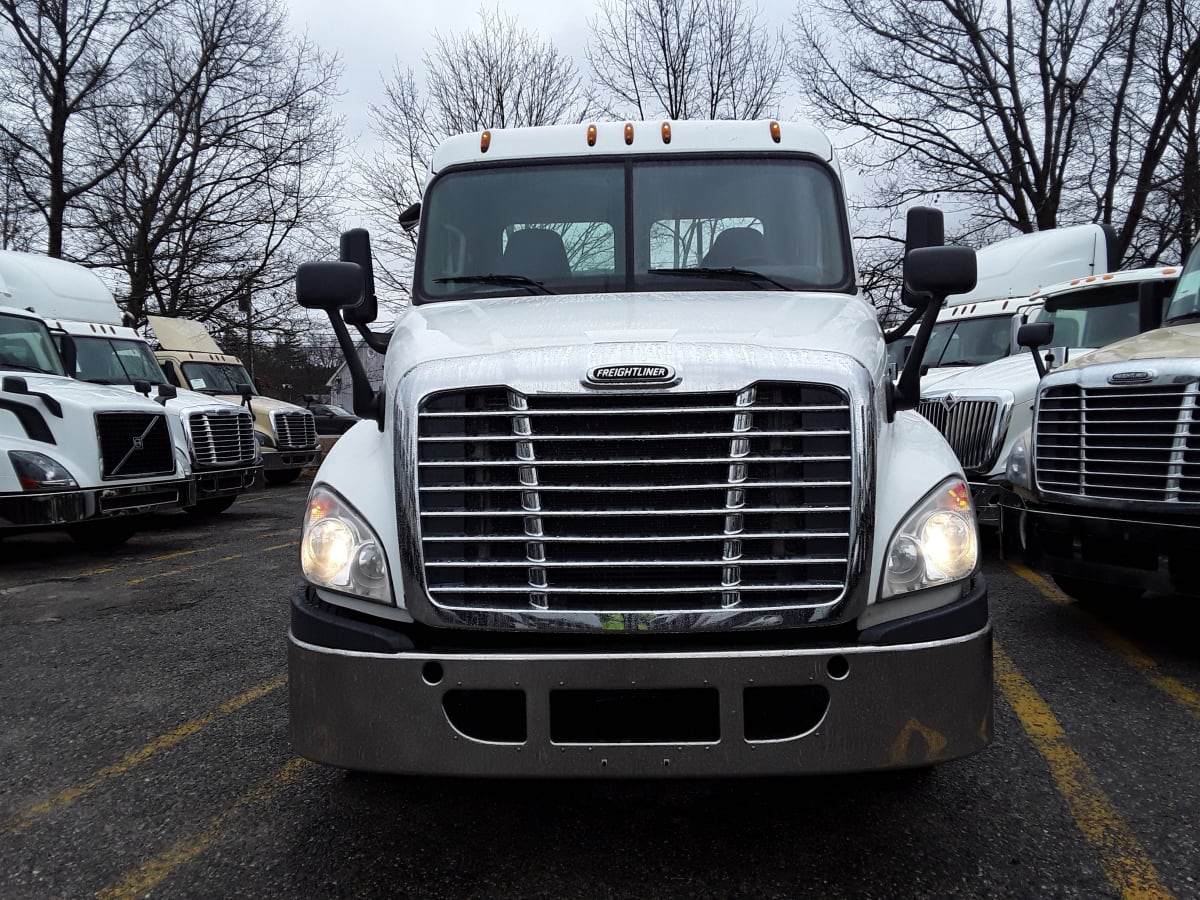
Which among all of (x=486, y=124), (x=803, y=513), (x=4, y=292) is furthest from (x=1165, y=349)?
(x=486, y=124)

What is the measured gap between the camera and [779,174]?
375 centimetres

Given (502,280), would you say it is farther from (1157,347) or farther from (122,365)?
(122,365)

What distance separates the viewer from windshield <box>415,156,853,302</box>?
3.54 meters

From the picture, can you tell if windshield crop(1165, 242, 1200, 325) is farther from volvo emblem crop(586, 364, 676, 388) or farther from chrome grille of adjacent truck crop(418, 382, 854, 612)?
volvo emblem crop(586, 364, 676, 388)

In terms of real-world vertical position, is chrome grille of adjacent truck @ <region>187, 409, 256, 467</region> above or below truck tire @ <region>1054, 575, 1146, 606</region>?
above

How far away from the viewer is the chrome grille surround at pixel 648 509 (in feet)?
7.98

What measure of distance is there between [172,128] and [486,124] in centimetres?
789

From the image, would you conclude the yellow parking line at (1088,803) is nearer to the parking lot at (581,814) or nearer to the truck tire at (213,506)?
the parking lot at (581,814)

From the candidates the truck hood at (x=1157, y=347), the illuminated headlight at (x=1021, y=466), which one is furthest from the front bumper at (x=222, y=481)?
the truck hood at (x=1157, y=347)

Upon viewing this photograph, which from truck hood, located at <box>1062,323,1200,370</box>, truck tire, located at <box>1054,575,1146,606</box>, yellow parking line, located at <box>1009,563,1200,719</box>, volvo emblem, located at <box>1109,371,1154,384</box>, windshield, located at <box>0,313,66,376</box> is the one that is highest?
windshield, located at <box>0,313,66,376</box>

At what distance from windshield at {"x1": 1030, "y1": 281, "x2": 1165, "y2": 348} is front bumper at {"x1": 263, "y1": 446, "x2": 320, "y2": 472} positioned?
1158 centimetres

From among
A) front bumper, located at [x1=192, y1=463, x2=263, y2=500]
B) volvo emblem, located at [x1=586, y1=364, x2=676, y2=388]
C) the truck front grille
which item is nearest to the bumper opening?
volvo emblem, located at [x1=586, y1=364, x2=676, y2=388]

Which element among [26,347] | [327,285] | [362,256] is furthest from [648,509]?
[26,347]

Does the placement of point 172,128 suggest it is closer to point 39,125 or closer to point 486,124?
point 39,125
